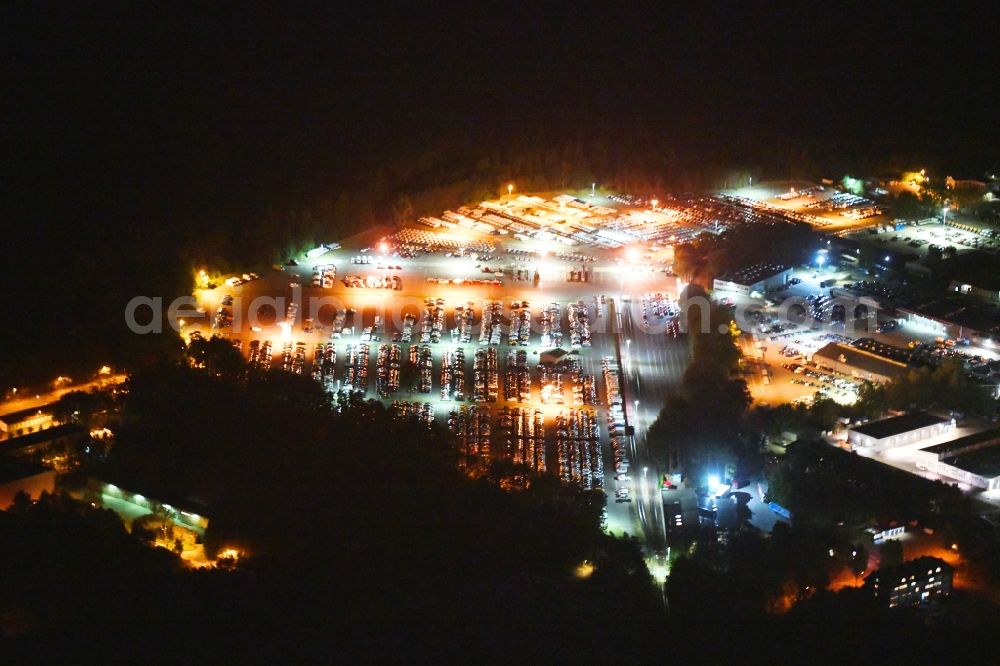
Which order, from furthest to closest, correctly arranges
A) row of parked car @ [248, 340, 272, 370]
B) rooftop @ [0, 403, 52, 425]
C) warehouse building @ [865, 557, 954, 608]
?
row of parked car @ [248, 340, 272, 370] < rooftop @ [0, 403, 52, 425] < warehouse building @ [865, 557, 954, 608]

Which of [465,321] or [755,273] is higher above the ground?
[755,273]

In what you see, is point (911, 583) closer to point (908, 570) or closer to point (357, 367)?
point (908, 570)

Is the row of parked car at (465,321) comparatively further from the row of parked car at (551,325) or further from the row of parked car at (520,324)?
the row of parked car at (551,325)

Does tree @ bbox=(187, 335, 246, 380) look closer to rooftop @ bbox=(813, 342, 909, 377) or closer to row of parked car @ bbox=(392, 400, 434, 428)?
row of parked car @ bbox=(392, 400, 434, 428)

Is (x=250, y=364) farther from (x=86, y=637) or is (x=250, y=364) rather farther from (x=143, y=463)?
(x=86, y=637)

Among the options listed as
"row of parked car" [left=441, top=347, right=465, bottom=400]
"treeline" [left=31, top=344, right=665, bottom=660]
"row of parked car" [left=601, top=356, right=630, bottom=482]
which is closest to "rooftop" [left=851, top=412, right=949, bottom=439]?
"row of parked car" [left=601, top=356, right=630, bottom=482]

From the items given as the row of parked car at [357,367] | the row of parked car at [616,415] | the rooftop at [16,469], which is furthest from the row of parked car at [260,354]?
the row of parked car at [616,415]

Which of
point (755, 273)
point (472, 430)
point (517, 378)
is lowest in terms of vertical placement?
point (472, 430)

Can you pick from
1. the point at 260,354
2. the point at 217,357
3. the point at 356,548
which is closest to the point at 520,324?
the point at 260,354
